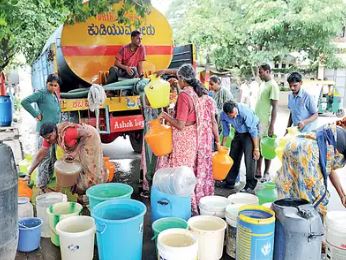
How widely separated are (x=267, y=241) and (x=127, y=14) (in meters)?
4.12

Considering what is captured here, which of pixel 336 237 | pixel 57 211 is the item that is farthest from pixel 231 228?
pixel 57 211

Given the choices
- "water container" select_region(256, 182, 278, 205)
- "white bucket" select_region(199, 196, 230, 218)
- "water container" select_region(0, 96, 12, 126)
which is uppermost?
"water container" select_region(0, 96, 12, 126)

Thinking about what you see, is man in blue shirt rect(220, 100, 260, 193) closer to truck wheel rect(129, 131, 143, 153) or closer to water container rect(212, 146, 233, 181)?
water container rect(212, 146, 233, 181)

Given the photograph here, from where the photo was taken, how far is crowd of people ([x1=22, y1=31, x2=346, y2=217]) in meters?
2.71

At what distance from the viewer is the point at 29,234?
2852 millimetres

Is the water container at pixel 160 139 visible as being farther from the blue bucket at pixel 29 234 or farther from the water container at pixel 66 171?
the blue bucket at pixel 29 234

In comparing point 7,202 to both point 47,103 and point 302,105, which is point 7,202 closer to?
point 47,103

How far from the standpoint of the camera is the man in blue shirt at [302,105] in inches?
179

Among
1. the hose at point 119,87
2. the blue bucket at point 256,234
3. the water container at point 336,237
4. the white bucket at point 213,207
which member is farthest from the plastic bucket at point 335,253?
the hose at point 119,87

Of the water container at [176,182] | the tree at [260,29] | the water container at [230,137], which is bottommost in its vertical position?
the water container at [176,182]

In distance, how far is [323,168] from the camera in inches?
104

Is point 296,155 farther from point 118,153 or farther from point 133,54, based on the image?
point 118,153

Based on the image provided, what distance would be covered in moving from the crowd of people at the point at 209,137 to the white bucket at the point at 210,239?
0.64 meters

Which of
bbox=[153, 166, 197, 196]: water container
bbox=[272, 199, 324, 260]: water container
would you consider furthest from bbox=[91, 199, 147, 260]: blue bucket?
bbox=[272, 199, 324, 260]: water container
